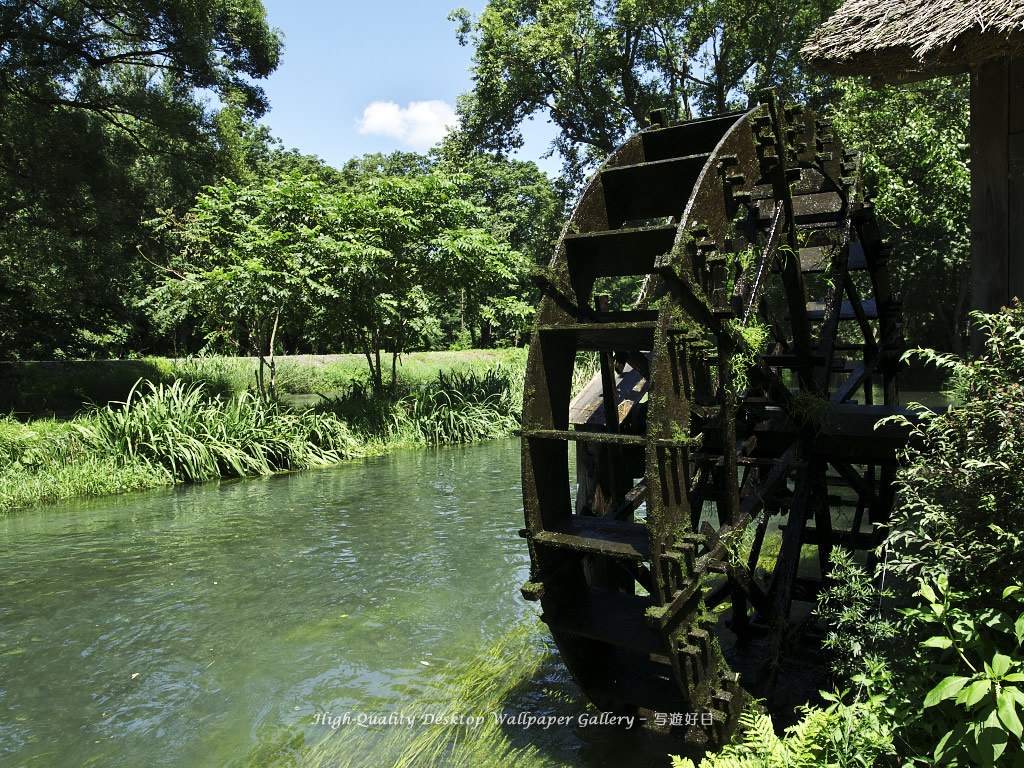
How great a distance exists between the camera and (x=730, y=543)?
4043mm

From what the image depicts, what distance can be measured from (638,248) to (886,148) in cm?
1300

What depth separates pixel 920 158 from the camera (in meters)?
14.3

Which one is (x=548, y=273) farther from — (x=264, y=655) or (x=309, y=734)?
(x=264, y=655)

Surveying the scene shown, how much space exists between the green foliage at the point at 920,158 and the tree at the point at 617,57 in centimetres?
471

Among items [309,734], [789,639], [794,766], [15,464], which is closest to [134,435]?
[15,464]

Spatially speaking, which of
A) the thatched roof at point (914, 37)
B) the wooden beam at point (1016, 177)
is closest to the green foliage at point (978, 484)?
the wooden beam at point (1016, 177)

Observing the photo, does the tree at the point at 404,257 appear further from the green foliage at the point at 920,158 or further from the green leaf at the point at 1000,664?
the green leaf at the point at 1000,664

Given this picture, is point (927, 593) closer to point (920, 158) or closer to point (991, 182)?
point (991, 182)

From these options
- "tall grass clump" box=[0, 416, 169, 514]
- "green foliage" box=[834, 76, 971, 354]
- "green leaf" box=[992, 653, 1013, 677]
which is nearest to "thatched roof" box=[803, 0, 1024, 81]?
"green leaf" box=[992, 653, 1013, 677]

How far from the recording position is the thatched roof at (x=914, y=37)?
4184mm

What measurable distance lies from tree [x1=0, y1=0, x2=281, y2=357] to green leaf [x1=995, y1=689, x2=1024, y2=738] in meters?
14.8

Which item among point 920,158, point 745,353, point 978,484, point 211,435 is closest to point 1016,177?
point 745,353

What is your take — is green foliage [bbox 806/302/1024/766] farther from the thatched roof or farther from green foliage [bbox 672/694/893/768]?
the thatched roof

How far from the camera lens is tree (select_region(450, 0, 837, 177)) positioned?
2044cm
